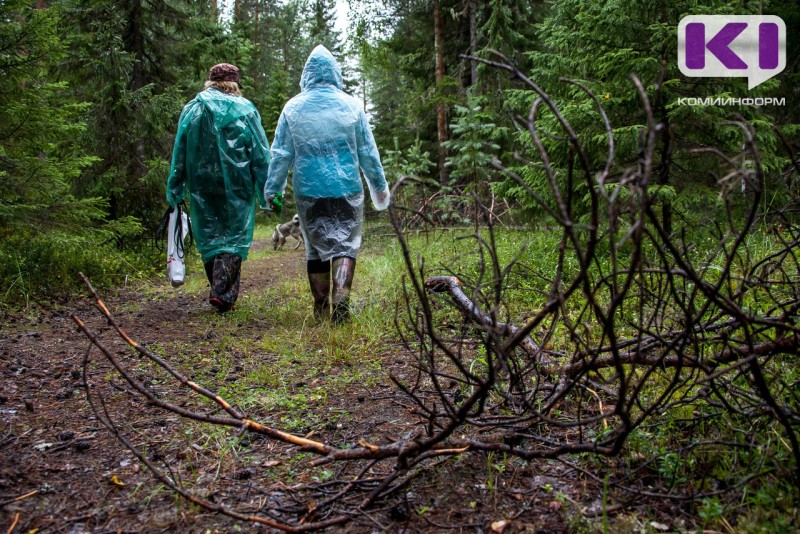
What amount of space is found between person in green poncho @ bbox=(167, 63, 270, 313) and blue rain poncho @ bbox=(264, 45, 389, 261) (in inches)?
21.5

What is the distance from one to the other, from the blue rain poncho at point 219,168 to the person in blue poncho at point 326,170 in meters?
0.54

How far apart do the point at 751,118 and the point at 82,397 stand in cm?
630

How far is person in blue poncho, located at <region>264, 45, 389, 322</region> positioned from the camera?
4664 mm

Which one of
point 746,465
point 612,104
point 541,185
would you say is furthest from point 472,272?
point 746,465

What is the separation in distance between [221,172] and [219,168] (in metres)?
0.04

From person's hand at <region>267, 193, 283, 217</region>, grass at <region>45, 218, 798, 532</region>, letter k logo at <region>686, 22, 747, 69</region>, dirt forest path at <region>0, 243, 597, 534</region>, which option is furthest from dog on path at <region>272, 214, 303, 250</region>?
letter k logo at <region>686, 22, 747, 69</region>

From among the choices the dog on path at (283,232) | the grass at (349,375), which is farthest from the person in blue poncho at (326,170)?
the dog on path at (283,232)

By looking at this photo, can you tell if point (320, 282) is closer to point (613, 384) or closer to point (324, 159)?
point (324, 159)

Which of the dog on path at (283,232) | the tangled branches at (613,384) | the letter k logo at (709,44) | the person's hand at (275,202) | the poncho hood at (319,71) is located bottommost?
the dog on path at (283,232)

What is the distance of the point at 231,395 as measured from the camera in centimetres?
288

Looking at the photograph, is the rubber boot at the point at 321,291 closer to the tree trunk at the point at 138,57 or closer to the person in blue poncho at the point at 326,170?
the person in blue poncho at the point at 326,170

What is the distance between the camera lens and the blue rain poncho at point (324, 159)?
4668 millimetres

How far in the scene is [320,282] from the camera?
16.0 feet

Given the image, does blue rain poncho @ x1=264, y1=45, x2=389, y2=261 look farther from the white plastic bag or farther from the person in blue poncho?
the white plastic bag
